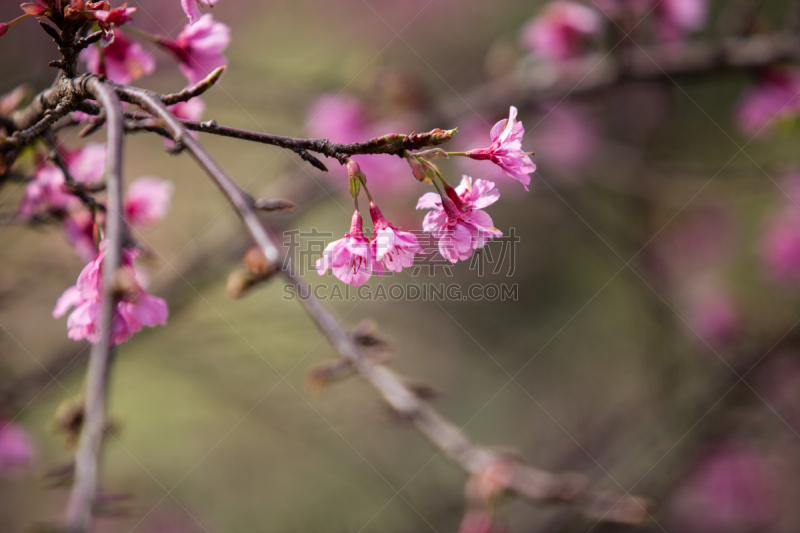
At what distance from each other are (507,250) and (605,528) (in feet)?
5.66

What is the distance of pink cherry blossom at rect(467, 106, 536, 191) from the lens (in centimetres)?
70

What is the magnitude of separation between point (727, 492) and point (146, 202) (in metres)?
2.83

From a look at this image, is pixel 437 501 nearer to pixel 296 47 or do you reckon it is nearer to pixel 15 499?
pixel 15 499

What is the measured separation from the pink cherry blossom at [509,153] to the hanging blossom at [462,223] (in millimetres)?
37

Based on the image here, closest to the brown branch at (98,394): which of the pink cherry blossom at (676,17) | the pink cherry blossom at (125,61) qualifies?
the pink cherry blossom at (125,61)

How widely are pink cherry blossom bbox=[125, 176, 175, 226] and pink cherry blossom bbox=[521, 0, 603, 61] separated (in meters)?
1.56

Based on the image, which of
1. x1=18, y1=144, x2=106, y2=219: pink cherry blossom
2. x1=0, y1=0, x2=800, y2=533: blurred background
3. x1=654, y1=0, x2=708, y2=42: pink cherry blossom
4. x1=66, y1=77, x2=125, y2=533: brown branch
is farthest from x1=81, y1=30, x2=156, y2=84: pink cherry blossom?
x1=654, y1=0, x2=708, y2=42: pink cherry blossom

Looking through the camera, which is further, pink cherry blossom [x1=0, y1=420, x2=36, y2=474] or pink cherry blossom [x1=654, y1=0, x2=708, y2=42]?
pink cherry blossom [x1=654, y1=0, x2=708, y2=42]

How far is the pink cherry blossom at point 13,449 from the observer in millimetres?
1380

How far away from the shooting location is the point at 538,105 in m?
2.00

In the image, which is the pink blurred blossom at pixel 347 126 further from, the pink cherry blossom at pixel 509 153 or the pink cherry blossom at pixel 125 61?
the pink cherry blossom at pixel 509 153

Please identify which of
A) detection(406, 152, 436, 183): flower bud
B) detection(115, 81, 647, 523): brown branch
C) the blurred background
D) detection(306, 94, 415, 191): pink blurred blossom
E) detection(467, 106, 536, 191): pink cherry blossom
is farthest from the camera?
detection(306, 94, 415, 191): pink blurred blossom

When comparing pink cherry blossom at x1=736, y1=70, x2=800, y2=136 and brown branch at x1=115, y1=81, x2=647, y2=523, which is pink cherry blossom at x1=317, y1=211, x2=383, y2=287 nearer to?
brown branch at x1=115, y1=81, x2=647, y2=523

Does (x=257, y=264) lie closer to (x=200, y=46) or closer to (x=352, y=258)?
(x=352, y=258)
